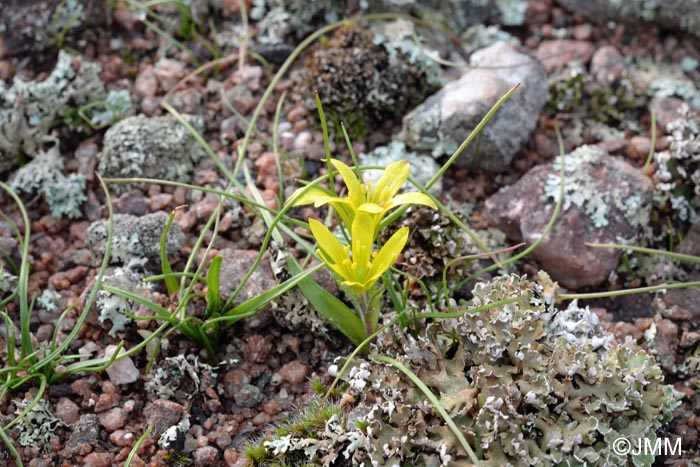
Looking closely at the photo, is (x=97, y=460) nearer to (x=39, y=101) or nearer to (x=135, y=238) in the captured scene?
(x=135, y=238)

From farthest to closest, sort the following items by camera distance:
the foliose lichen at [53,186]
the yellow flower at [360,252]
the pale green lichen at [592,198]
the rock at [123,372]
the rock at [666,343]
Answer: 1. the foliose lichen at [53,186]
2. the pale green lichen at [592,198]
3. the rock at [666,343]
4. the rock at [123,372]
5. the yellow flower at [360,252]

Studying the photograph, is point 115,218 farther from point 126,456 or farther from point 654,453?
point 654,453

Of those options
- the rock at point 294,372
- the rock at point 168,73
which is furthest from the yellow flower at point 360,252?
the rock at point 168,73

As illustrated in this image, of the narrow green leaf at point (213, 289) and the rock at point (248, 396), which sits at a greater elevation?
the narrow green leaf at point (213, 289)

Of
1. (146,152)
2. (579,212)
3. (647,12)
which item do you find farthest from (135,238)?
(647,12)

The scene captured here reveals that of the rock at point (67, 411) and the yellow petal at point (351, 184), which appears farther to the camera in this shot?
the rock at point (67, 411)

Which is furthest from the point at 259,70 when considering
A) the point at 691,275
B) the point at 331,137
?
the point at 691,275

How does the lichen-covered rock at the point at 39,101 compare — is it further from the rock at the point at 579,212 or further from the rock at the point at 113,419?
the rock at the point at 579,212
